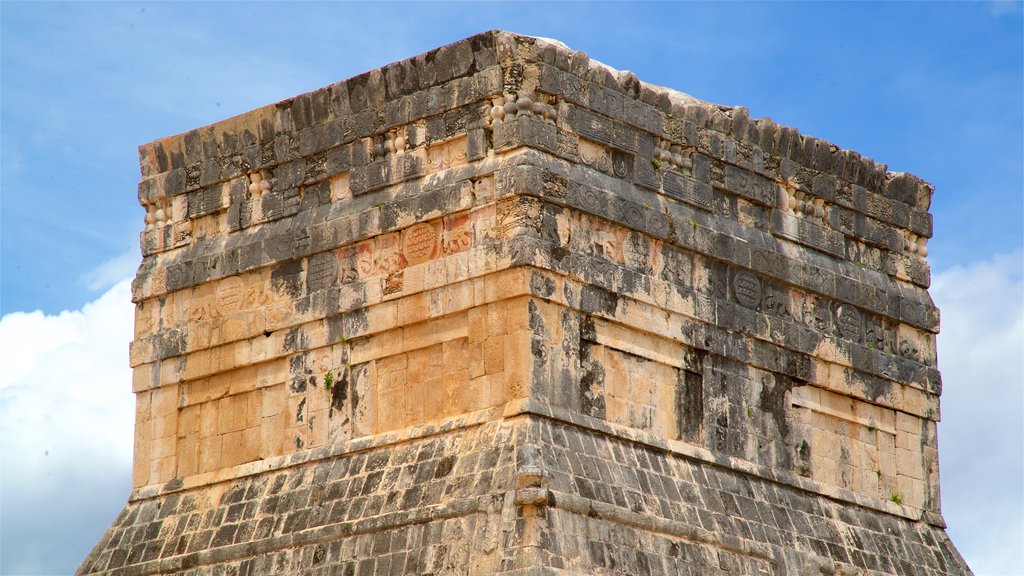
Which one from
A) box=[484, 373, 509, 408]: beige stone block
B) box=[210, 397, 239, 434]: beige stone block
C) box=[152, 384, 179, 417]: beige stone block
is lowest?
box=[484, 373, 509, 408]: beige stone block

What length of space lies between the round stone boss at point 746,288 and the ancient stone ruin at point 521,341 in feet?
0.11

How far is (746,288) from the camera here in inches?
841

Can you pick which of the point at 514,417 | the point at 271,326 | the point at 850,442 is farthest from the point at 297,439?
the point at 850,442

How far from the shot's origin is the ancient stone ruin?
19.0 metres

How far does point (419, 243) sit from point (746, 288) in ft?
11.9

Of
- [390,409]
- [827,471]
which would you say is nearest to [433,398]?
[390,409]

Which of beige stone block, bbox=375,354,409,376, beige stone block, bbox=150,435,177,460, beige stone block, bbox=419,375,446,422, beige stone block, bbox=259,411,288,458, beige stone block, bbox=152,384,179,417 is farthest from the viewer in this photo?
beige stone block, bbox=152,384,179,417

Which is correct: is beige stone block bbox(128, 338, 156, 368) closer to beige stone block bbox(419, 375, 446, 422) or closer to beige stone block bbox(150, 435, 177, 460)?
beige stone block bbox(150, 435, 177, 460)

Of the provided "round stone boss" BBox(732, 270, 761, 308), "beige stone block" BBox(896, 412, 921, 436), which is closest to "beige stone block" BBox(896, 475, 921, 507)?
"beige stone block" BBox(896, 412, 921, 436)

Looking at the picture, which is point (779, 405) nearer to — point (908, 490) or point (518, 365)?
point (908, 490)

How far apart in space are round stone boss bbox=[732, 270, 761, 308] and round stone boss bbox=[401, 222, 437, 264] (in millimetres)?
3366

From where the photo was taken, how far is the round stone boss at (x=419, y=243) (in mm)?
19953

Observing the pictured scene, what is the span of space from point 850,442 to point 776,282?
2.07 meters

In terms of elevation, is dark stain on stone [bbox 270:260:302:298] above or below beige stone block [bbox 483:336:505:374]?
above
